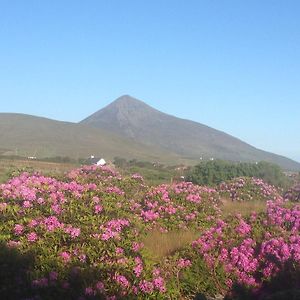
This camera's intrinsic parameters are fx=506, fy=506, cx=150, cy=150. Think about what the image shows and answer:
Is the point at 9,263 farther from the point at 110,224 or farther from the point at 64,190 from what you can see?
the point at 64,190

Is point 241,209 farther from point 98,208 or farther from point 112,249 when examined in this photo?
point 112,249

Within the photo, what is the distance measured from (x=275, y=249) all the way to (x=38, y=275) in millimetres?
4137

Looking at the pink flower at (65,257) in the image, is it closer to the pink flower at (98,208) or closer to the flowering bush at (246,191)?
the pink flower at (98,208)

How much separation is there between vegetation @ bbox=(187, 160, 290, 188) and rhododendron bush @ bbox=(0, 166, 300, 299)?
21250 mm

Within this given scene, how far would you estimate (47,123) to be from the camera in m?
159

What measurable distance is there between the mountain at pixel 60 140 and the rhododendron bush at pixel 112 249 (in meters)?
88.7

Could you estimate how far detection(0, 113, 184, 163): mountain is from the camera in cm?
11025

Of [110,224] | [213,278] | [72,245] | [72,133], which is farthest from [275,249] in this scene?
[72,133]

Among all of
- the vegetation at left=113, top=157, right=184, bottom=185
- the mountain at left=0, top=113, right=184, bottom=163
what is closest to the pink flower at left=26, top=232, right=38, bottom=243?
the vegetation at left=113, top=157, right=184, bottom=185

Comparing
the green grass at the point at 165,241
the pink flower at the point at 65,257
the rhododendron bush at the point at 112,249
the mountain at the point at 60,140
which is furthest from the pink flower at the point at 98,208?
the mountain at the point at 60,140

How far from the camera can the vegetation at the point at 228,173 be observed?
32631 mm

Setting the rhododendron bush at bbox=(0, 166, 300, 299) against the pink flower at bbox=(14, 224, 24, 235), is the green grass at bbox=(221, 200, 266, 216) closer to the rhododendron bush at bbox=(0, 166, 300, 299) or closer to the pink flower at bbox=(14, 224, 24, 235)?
the rhododendron bush at bbox=(0, 166, 300, 299)

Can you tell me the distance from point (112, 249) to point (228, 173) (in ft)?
90.8

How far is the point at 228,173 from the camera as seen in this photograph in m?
34.5
